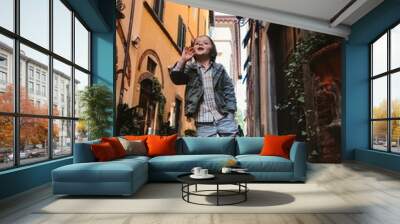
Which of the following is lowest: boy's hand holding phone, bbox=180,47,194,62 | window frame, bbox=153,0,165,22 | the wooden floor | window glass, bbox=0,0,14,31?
the wooden floor

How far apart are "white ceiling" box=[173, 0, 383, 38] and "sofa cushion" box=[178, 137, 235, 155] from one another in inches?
132

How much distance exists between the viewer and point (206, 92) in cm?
957

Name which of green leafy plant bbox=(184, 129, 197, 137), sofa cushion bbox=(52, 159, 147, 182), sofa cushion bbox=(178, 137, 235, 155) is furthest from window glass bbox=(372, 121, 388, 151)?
sofa cushion bbox=(52, 159, 147, 182)

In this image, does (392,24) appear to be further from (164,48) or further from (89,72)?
(89,72)

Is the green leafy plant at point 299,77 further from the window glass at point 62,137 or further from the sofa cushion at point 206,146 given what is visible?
the window glass at point 62,137

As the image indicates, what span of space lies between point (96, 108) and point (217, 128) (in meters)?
3.21

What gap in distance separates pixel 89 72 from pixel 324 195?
18.9 feet

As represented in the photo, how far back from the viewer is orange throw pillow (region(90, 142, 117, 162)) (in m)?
5.36

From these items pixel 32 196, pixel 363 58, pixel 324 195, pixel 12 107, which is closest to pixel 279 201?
pixel 324 195

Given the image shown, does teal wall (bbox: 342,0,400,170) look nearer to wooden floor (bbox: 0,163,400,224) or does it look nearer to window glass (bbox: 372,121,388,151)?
window glass (bbox: 372,121,388,151)

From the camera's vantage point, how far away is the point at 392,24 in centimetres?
781

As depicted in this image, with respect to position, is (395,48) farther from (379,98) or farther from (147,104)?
(147,104)

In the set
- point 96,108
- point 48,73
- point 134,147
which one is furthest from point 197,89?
point 48,73

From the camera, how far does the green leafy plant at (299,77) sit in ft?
30.2
